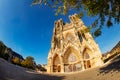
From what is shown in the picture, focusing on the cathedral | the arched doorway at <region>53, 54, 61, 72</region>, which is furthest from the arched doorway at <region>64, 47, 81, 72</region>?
the arched doorway at <region>53, 54, 61, 72</region>

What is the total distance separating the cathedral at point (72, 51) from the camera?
5041 centimetres

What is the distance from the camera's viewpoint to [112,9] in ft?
46.9

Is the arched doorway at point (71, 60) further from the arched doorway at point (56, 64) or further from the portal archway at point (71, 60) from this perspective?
the arched doorway at point (56, 64)

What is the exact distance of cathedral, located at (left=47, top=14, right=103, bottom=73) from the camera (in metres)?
50.4

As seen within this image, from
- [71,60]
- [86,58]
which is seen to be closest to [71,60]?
[71,60]

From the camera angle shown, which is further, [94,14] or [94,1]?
[94,14]

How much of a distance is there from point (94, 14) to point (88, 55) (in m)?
38.2

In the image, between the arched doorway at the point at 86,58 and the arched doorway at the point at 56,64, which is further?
the arched doorway at the point at 56,64

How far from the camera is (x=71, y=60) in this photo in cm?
5334

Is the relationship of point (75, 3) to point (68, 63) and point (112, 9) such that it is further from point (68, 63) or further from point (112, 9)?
point (68, 63)

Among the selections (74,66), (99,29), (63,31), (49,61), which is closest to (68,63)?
(74,66)

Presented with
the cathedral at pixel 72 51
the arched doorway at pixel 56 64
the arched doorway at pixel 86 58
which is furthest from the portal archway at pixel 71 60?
the arched doorway at pixel 56 64

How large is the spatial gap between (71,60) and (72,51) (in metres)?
3.73

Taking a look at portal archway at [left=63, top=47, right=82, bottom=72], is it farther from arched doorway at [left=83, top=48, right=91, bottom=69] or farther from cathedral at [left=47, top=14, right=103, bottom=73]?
arched doorway at [left=83, top=48, right=91, bottom=69]
